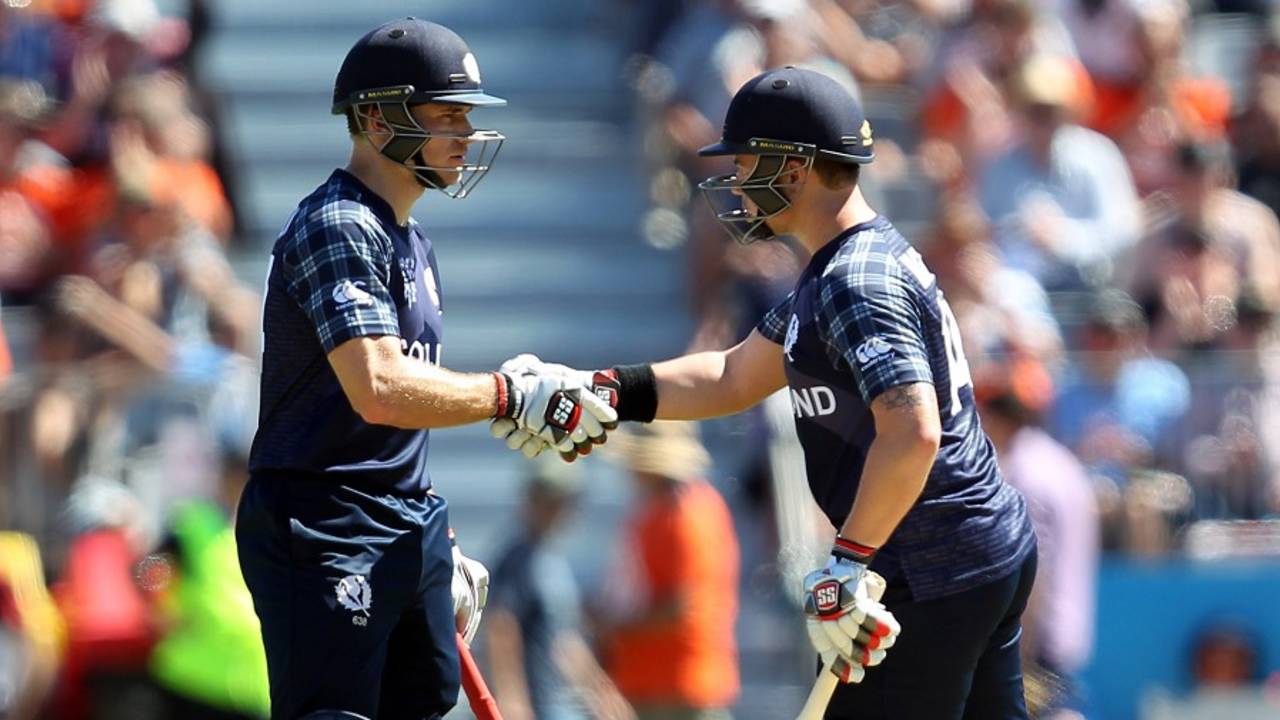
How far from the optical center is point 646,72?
12664mm

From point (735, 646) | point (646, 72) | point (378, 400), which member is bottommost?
point (735, 646)

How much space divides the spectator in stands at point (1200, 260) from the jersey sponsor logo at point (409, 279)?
5.32 metres

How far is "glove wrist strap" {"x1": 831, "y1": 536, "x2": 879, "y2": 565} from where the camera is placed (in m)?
5.57

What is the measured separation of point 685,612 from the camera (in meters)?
9.78

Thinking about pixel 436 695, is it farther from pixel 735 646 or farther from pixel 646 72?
pixel 646 72

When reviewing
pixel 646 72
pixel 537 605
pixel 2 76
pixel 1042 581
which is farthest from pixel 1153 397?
pixel 2 76

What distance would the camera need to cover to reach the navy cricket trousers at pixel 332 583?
228 inches

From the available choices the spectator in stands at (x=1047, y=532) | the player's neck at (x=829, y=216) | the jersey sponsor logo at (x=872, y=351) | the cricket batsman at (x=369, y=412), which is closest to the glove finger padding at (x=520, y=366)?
the cricket batsman at (x=369, y=412)

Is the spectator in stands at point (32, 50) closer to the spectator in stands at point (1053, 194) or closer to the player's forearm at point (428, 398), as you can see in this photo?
the spectator in stands at point (1053, 194)

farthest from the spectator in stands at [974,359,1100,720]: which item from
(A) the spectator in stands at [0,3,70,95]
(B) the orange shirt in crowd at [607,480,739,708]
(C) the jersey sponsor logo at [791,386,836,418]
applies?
(A) the spectator in stands at [0,3,70,95]

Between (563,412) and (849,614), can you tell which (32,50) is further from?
(849,614)

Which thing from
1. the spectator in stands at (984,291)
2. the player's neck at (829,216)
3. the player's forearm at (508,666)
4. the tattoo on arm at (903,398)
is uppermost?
the player's neck at (829,216)

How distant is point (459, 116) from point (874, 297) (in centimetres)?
129

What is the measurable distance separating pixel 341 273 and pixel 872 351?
137 centimetres
